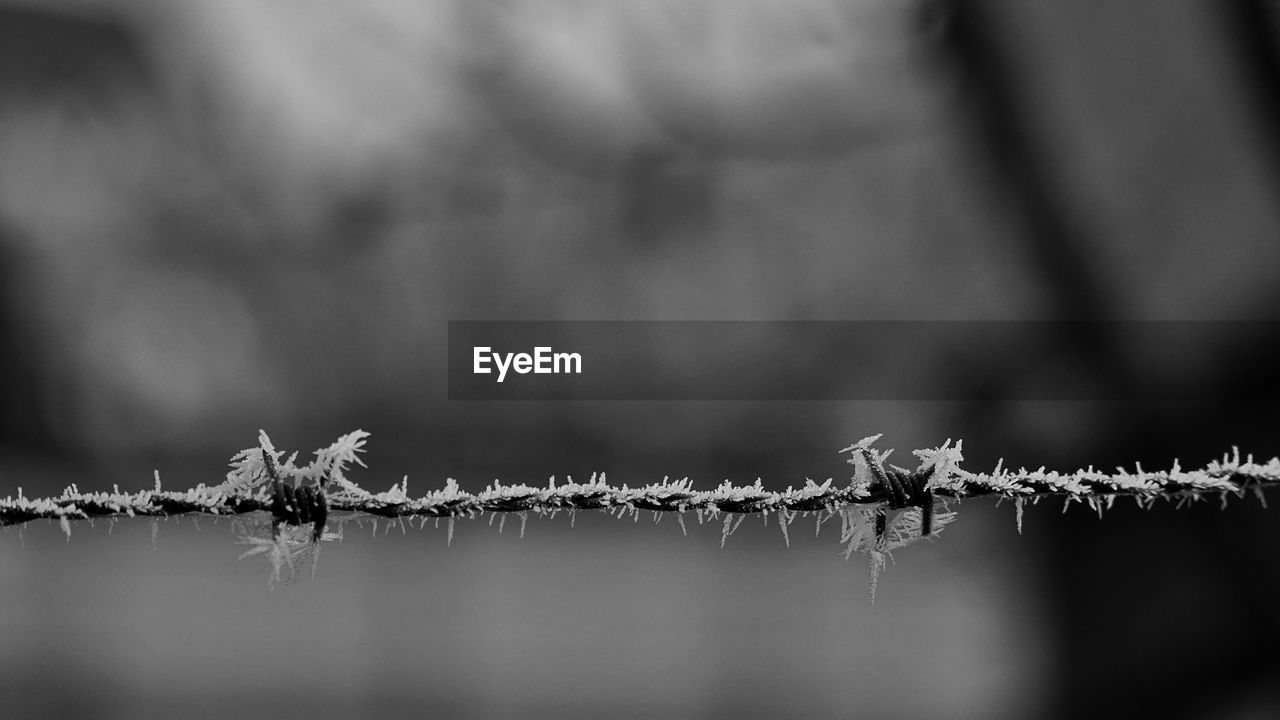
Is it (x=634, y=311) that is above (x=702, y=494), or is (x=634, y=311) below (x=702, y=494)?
above

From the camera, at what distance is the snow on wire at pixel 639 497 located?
390 millimetres

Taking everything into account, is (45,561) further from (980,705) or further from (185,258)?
(980,705)

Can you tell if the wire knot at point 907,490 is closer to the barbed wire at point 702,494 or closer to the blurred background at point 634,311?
the barbed wire at point 702,494

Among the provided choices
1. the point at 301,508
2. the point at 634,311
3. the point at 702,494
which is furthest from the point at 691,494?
the point at 634,311

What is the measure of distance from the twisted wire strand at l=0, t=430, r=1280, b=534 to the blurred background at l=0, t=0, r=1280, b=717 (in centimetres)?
130

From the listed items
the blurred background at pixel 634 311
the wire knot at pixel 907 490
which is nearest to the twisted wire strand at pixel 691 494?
the wire knot at pixel 907 490

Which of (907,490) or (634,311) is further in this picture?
(634,311)

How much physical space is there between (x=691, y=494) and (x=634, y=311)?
216 cm

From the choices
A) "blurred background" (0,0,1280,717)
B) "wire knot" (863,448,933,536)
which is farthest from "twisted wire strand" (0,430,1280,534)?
"blurred background" (0,0,1280,717)

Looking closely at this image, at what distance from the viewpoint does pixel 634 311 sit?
2.58 m

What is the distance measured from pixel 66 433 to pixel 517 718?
1424 mm

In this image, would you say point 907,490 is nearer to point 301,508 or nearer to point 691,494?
point 691,494

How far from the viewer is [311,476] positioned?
15.4 inches

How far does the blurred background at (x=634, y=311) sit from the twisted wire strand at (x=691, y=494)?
1.30 meters
